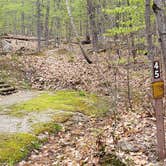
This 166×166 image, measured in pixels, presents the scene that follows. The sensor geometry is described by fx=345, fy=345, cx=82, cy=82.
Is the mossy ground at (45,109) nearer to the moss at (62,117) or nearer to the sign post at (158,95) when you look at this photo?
the moss at (62,117)

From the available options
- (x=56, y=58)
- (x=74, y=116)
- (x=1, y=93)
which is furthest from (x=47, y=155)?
(x=56, y=58)

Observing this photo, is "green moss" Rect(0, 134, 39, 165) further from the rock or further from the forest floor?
the rock

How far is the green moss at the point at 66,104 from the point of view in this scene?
10219 millimetres

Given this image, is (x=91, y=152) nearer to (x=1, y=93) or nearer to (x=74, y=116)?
(x=74, y=116)

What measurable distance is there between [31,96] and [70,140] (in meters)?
4.83

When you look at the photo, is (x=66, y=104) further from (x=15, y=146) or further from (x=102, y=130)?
(x=15, y=146)

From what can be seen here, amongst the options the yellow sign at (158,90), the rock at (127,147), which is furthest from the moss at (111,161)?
the yellow sign at (158,90)

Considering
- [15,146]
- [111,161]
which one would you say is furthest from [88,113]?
[111,161]

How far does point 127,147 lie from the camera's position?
6.11 m

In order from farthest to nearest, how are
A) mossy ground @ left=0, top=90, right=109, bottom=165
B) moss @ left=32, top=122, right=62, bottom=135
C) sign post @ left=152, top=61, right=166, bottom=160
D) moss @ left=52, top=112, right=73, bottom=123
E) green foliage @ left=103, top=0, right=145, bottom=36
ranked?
green foliage @ left=103, top=0, right=145, bottom=36 → moss @ left=52, top=112, right=73, bottom=123 → moss @ left=32, top=122, right=62, bottom=135 → mossy ground @ left=0, top=90, right=109, bottom=165 → sign post @ left=152, top=61, right=166, bottom=160

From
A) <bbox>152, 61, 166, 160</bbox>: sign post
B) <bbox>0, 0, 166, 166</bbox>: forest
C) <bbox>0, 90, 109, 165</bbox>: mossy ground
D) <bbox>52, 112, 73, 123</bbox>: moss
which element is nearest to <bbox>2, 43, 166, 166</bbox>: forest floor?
<bbox>0, 0, 166, 166</bbox>: forest

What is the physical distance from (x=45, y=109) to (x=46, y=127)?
1594 millimetres

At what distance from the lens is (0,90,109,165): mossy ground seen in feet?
23.5

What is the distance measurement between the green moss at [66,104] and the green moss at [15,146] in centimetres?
191
